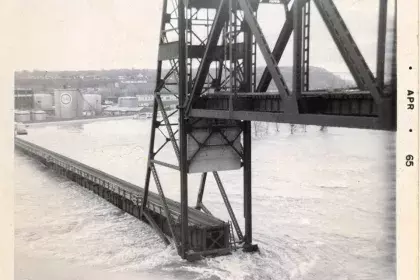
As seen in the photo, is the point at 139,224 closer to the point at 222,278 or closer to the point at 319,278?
the point at 222,278

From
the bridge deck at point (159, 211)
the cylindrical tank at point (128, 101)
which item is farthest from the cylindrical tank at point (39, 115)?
the bridge deck at point (159, 211)

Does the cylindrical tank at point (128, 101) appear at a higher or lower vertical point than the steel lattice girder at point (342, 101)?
higher

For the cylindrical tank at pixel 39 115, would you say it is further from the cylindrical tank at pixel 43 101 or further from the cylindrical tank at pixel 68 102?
the cylindrical tank at pixel 43 101

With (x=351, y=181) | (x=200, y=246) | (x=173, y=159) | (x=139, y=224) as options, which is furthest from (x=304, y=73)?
(x=173, y=159)

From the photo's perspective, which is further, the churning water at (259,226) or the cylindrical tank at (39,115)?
the cylindrical tank at (39,115)

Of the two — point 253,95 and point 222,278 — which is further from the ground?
point 253,95

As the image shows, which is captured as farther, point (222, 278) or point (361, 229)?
point (361, 229)
